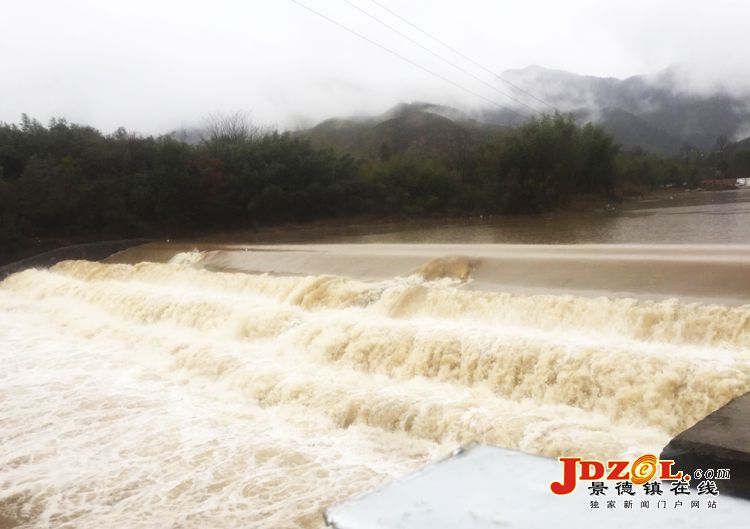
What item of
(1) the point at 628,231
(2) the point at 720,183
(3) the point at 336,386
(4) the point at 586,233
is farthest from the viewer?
(2) the point at 720,183

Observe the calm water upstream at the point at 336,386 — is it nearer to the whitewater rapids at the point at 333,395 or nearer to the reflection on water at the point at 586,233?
the whitewater rapids at the point at 333,395

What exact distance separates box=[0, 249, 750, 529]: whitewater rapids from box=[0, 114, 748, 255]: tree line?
587 inches

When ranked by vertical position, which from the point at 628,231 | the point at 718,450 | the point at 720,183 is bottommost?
the point at 628,231

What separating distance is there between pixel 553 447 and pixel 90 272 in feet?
45.2

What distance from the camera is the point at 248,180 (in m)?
28.1

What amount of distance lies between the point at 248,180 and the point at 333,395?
899 inches

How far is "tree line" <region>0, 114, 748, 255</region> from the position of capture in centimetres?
2328

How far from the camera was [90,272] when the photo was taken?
51.4 ft

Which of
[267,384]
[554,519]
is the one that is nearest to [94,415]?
[267,384]

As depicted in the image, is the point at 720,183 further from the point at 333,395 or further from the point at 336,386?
the point at 333,395

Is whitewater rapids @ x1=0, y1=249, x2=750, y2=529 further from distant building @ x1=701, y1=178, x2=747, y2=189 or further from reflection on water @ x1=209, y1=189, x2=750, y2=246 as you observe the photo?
distant building @ x1=701, y1=178, x2=747, y2=189

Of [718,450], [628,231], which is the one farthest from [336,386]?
[628,231]

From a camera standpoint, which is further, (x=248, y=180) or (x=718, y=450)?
(x=248, y=180)

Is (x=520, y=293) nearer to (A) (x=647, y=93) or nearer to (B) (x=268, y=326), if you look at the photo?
(B) (x=268, y=326)
